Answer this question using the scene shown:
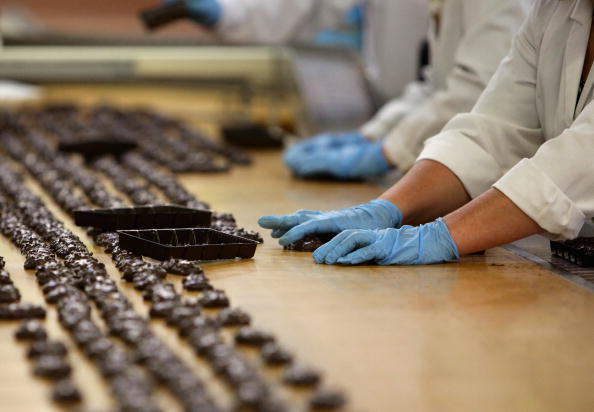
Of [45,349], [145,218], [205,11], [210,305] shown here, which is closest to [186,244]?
[145,218]

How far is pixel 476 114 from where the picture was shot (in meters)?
3.13

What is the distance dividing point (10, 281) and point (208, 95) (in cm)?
524

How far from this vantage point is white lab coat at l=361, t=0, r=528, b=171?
3807 mm

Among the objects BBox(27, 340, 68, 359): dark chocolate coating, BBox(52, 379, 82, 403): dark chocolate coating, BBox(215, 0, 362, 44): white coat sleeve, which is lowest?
BBox(52, 379, 82, 403): dark chocolate coating

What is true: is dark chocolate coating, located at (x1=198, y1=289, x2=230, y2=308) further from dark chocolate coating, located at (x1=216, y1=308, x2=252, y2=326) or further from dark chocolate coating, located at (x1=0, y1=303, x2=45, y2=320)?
dark chocolate coating, located at (x1=0, y1=303, x2=45, y2=320)

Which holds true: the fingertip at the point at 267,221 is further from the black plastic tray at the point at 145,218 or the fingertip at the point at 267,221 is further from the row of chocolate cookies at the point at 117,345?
the row of chocolate cookies at the point at 117,345

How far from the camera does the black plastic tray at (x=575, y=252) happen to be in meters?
2.72

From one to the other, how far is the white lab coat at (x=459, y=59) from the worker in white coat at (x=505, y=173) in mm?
691

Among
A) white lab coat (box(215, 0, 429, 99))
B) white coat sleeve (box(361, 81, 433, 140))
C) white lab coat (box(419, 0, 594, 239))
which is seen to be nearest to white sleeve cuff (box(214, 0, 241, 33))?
white lab coat (box(215, 0, 429, 99))

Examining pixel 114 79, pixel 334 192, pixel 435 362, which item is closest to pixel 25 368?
pixel 435 362

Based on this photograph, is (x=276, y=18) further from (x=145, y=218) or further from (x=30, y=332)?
A: (x=30, y=332)

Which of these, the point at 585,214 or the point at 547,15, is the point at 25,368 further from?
the point at 547,15

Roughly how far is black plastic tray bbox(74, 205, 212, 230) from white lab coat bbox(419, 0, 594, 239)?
772mm

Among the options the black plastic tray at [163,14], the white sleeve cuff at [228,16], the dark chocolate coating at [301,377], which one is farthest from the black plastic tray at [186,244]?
the white sleeve cuff at [228,16]
